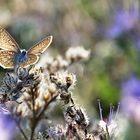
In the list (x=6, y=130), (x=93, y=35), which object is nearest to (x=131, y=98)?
(x=6, y=130)

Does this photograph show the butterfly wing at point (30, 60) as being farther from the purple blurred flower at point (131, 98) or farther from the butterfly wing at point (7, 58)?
the purple blurred flower at point (131, 98)

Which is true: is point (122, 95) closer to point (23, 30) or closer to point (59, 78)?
point (23, 30)

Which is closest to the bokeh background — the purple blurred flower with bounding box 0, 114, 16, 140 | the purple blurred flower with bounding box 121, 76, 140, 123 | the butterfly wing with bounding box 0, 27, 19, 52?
the purple blurred flower with bounding box 121, 76, 140, 123

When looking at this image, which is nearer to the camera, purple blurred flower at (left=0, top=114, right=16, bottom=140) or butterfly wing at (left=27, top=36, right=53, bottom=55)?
butterfly wing at (left=27, top=36, right=53, bottom=55)

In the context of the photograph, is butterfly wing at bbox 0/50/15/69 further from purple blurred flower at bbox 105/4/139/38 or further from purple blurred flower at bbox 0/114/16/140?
purple blurred flower at bbox 105/4/139/38

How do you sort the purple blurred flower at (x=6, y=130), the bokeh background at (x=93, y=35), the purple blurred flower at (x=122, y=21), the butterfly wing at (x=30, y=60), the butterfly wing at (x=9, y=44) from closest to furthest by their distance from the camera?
the butterfly wing at (x=30, y=60) → the butterfly wing at (x=9, y=44) → the purple blurred flower at (x=6, y=130) → the bokeh background at (x=93, y=35) → the purple blurred flower at (x=122, y=21)

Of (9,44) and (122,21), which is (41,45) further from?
(122,21)

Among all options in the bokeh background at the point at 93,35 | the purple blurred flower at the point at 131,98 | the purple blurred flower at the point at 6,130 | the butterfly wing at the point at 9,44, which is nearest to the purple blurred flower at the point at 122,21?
the bokeh background at the point at 93,35
